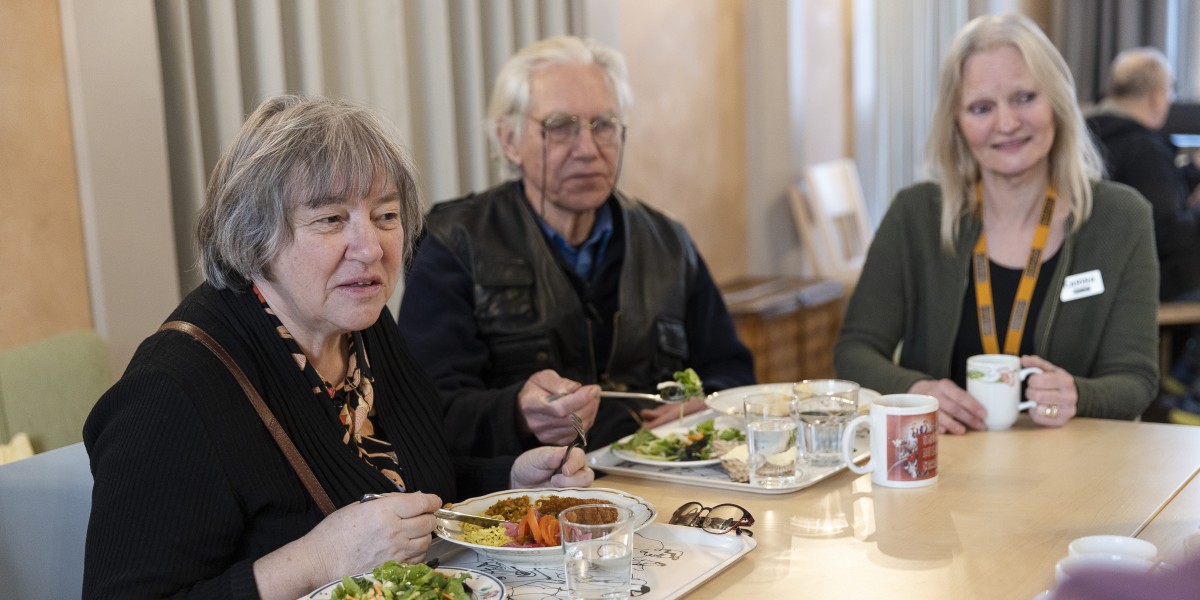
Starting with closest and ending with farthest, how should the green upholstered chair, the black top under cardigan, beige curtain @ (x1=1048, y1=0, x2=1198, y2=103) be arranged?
the black top under cardigan → the green upholstered chair → beige curtain @ (x1=1048, y1=0, x2=1198, y2=103)

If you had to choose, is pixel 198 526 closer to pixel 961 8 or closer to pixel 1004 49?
pixel 1004 49

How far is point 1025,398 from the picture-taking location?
222cm

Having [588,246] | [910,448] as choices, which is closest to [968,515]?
[910,448]

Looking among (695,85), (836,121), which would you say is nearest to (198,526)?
(695,85)

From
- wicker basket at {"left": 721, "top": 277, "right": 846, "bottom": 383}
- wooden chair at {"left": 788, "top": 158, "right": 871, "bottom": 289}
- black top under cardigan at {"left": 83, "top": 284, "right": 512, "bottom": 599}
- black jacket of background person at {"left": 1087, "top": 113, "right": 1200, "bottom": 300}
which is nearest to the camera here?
black top under cardigan at {"left": 83, "top": 284, "right": 512, "bottom": 599}

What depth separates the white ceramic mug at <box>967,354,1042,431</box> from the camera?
201cm

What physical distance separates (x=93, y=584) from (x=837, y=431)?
107 centimetres

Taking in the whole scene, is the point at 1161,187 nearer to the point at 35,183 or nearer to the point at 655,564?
the point at 655,564

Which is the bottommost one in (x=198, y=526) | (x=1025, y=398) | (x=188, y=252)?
(x=1025, y=398)

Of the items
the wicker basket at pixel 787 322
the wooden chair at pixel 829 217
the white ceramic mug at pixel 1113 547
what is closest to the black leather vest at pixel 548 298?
the white ceramic mug at pixel 1113 547

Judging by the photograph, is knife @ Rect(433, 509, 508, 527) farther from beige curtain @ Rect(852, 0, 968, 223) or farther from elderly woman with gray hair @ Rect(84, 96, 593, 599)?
beige curtain @ Rect(852, 0, 968, 223)

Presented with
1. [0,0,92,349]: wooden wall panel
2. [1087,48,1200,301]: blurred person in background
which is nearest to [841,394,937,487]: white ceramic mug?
[0,0,92,349]: wooden wall panel

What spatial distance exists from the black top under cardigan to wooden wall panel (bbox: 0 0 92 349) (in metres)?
0.88

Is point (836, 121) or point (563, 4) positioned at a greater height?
point (563, 4)
